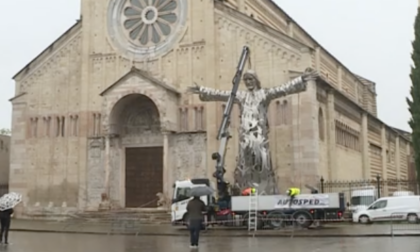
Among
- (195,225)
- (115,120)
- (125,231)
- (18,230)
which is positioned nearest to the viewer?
(195,225)

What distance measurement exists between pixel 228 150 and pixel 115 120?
24.5ft

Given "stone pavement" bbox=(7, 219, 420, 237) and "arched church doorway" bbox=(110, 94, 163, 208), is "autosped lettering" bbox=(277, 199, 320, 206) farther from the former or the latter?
"arched church doorway" bbox=(110, 94, 163, 208)

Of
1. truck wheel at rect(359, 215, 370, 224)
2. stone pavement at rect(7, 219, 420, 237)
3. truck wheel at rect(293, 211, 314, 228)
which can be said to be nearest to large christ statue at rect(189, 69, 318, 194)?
truck wheel at rect(293, 211, 314, 228)

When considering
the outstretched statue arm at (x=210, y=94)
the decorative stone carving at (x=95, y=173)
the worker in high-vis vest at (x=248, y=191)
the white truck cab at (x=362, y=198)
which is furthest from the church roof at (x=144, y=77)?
the white truck cab at (x=362, y=198)

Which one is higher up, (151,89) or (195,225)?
(151,89)

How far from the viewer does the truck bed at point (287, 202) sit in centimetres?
2548

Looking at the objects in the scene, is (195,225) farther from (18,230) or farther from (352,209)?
(352,209)

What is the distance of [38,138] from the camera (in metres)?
38.3

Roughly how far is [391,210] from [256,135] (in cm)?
948

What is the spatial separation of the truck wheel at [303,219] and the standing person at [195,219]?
27.9 ft

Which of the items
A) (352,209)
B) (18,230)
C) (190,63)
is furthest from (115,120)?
(352,209)

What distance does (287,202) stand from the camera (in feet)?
84.4

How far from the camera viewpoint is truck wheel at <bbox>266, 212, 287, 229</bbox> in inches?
1013

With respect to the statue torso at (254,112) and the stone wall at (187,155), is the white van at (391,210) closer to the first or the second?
the statue torso at (254,112)
